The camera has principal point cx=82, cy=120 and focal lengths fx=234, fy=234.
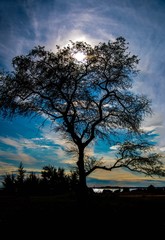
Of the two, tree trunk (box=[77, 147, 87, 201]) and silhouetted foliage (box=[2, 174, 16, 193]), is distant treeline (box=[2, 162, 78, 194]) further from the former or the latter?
tree trunk (box=[77, 147, 87, 201])

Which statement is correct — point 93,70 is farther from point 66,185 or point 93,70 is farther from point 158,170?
point 66,185

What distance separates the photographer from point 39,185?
107 ft

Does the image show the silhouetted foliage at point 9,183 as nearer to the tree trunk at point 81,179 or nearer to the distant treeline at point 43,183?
the distant treeline at point 43,183

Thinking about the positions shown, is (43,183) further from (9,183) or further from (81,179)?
(81,179)

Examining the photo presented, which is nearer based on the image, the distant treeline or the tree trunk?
the tree trunk

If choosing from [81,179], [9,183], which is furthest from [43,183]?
[81,179]

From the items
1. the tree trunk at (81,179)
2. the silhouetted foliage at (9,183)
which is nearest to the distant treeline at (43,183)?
the silhouetted foliage at (9,183)

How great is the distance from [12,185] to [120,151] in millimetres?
18039

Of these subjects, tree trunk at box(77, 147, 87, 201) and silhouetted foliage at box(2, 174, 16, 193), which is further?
silhouetted foliage at box(2, 174, 16, 193)

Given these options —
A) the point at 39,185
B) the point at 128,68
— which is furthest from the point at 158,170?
the point at 39,185

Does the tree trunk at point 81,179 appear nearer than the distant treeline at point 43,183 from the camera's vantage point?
Yes

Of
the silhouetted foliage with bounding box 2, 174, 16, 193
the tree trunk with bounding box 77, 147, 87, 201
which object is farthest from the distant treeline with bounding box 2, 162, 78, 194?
the tree trunk with bounding box 77, 147, 87, 201

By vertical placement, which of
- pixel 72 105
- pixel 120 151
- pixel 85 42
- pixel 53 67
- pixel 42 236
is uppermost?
pixel 85 42

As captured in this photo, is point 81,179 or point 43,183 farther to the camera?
point 43,183
